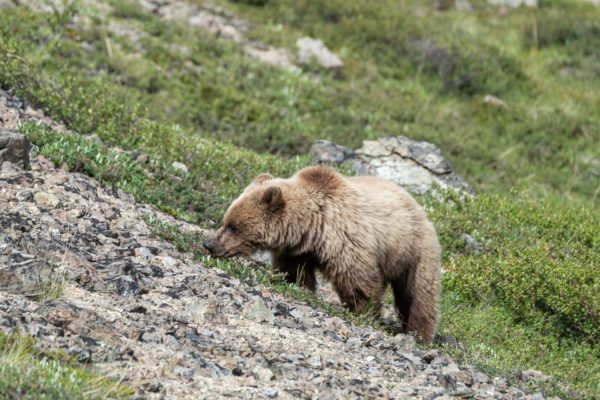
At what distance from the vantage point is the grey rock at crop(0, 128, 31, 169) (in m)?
8.29

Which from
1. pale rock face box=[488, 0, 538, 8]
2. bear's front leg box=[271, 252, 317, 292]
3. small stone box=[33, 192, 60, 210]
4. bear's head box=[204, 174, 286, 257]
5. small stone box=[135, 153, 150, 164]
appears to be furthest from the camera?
pale rock face box=[488, 0, 538, 8]

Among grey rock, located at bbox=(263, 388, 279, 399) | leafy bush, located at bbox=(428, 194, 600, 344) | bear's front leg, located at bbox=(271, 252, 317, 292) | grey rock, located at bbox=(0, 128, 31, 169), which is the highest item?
grey rock, located at bbox=(263, 388, 279, 399)

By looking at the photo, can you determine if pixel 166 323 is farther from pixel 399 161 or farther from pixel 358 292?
pixel 399 161

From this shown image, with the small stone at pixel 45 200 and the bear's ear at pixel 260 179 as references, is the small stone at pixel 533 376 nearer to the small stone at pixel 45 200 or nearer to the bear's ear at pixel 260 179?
the bear's ear at pixel 260 179

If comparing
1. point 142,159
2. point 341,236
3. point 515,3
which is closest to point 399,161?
point 142,159

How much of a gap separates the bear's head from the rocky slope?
51cm

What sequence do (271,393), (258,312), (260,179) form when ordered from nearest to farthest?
(271,393), (258,312), (260,179)

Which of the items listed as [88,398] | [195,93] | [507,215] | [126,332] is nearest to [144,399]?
[88,398]

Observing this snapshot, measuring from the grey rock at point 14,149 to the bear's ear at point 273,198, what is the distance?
8.25 ft

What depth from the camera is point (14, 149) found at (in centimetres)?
837

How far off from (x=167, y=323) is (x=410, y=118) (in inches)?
453

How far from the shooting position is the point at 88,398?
4.65 m

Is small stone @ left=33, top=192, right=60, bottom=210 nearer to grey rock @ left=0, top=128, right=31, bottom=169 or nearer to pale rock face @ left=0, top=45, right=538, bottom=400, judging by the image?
pale rock face @ left=0, top=45, right=538, bottom=400

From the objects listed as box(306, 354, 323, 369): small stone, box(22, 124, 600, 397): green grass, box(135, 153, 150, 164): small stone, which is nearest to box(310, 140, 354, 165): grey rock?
box(22, 124, 600, 397): green grass
